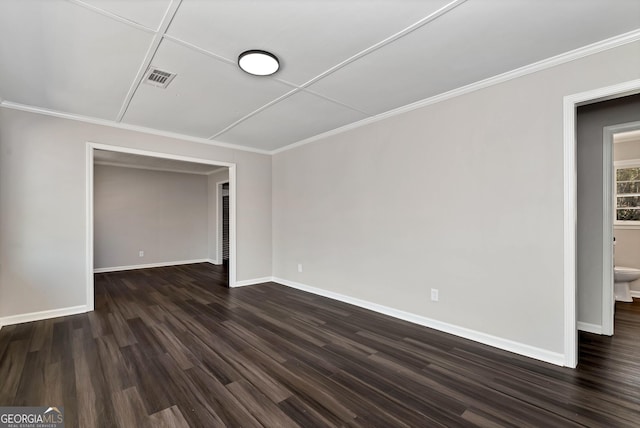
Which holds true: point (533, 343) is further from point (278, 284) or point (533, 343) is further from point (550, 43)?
point (278, 284)

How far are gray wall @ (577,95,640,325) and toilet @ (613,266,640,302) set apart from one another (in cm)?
126

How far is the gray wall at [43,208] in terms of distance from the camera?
129 inches

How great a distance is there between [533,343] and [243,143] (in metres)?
4.75

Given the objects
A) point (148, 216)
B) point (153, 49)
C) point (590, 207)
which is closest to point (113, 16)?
point (153, 49)

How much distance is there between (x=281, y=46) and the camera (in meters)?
2.17

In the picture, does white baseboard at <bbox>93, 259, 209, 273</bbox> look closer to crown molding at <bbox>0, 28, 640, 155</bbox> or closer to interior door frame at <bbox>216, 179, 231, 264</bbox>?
interior door frame at <bbox>216, 179, 231, 264</bbox>

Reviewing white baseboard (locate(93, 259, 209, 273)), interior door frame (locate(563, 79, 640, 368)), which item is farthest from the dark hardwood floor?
white baseboard (locate(93, 259, 209, 273))

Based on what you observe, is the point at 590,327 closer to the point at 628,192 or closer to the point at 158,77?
the point at 628,192

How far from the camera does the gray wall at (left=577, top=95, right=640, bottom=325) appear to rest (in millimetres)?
3008

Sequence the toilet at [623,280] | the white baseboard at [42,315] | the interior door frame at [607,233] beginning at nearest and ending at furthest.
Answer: the interior door frame at [607,233] → the white baseboard at [42,315] → the toilet at [623,280]

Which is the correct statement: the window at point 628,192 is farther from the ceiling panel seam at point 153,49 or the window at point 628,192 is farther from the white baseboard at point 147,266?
the white baseboard at point 147,266

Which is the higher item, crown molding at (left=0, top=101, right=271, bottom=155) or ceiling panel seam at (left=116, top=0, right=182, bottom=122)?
ceiling panel seam at (left=116, top=0, right=182, bottom=122)

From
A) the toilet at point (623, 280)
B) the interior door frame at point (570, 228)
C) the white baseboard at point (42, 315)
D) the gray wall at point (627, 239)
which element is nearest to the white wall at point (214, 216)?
the white baseboard at point (42, 315)

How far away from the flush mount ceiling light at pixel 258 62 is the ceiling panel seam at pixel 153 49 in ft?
1.80
